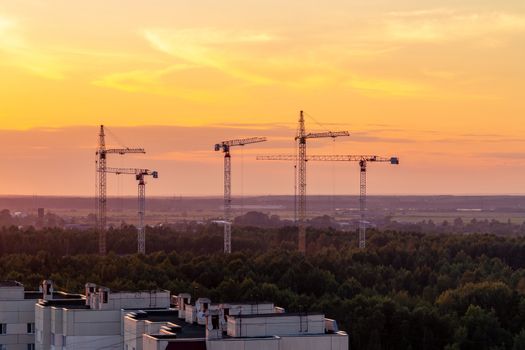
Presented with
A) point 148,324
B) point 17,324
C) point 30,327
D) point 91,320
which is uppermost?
point 148,324

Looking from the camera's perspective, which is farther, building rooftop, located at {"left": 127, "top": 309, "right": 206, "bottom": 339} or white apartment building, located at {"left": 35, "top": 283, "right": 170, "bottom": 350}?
white apartment building, located at {"left": 35, "top": 283, "right": 170, "bottom": 350}

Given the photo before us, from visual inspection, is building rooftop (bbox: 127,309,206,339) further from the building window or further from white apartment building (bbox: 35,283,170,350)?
the building window

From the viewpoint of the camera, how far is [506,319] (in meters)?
134

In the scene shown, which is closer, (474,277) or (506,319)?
(506,319)

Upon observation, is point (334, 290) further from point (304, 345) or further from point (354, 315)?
point (304, 345)

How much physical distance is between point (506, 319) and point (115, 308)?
6289 centimetres

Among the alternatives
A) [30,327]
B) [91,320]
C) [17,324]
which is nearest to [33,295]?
[30,327]

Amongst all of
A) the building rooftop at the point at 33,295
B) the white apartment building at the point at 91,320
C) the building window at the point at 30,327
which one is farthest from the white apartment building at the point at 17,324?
the white apartment building at the point at 91,320

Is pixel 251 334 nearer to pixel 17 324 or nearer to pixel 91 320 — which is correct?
pixel 91 320

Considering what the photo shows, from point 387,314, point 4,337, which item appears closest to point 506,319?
point 387,314

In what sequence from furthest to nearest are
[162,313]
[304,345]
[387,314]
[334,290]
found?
[334,290] → [387,314] → [162,313] → [304,345]

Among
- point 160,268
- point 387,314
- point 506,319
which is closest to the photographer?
point 387,314

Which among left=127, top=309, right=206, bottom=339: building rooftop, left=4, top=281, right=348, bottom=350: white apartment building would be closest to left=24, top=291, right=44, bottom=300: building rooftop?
left=4, top=281, right=348, bottom=350: white apartment building

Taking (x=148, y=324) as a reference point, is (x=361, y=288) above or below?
below
